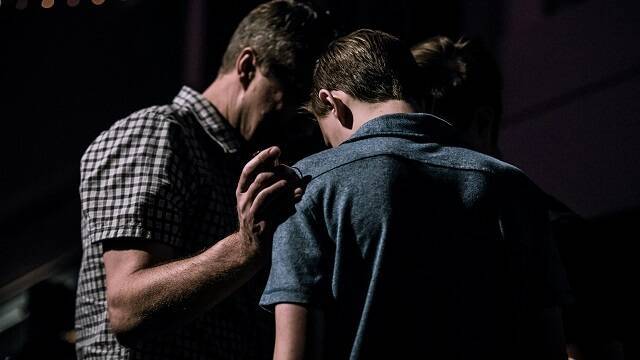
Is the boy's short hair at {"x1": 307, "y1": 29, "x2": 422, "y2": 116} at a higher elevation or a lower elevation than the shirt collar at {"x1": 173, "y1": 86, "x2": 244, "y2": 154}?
higher

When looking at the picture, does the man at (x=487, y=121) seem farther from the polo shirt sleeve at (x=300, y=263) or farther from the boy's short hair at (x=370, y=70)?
the polo shirt sleeve at (x=300, y=263)

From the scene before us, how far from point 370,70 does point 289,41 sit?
2.92ft

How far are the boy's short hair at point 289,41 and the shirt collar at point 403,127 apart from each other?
96 centimetres

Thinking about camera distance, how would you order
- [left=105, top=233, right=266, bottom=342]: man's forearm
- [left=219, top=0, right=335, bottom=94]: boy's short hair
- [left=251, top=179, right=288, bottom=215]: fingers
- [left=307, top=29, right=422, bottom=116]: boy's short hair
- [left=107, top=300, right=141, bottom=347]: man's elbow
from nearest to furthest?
1. [left=251, top=179, right=288, bottom=215]: fingers
2. [left=307, top=29, right=422, bottom=116]: boy's short hair
3. [left=105, top=233, right=266, bottom=342]: man's forearm
4. [left=107, top=300, right=141, bottom=347]: man's elbow
5. [left=219, top=0, right=335, bottom=94]: boy's short hair

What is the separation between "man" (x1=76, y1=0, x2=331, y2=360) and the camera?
6.81 ft

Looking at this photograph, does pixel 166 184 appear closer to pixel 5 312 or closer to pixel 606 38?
pixel 606 38

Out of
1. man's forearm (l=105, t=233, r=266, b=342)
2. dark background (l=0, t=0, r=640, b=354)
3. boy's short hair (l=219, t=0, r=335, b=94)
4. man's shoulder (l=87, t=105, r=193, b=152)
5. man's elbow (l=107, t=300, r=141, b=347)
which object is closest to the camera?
man's forearm (l=105, t=233, r=266, b=342)

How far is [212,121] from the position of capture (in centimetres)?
262

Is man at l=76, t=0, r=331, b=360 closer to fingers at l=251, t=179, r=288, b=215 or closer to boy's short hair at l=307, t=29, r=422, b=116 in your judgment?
fingers at l=251, t=179, r=288, b=215

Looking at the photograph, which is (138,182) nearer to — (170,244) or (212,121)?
(170,244)

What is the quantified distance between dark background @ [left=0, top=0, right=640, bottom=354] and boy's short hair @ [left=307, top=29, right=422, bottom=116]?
2.06ft

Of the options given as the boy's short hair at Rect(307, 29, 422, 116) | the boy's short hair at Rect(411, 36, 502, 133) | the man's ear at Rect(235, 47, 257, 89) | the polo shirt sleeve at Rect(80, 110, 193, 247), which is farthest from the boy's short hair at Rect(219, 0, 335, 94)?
the boy's short hair at Rect(307, 29, 422, 116)

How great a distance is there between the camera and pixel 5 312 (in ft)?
15.3

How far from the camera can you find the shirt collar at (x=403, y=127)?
174 centimetres
